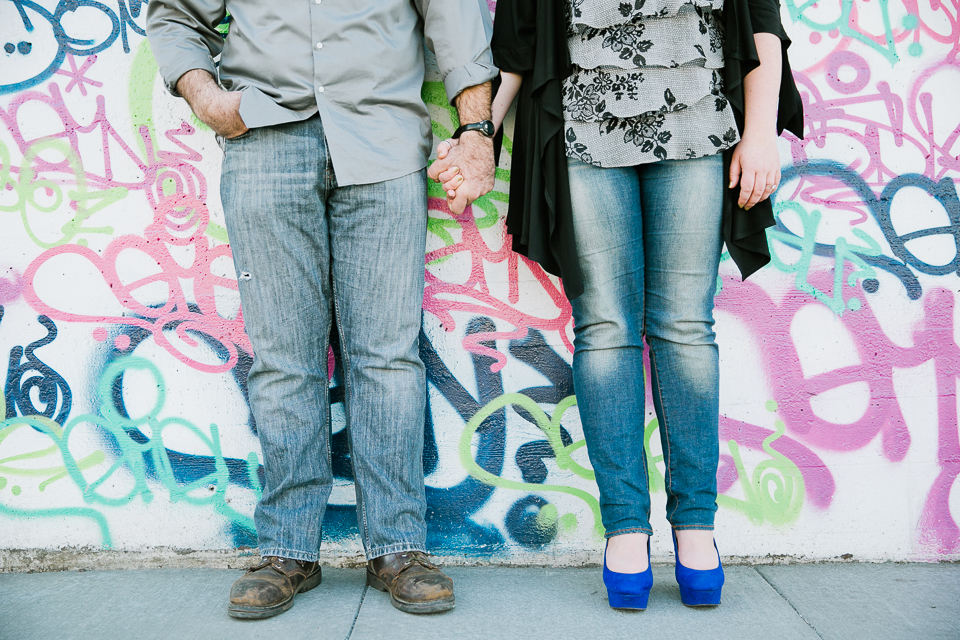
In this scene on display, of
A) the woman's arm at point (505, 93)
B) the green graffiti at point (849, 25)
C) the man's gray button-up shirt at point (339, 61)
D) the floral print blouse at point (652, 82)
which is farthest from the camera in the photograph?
the green graffiti at point (849, 25)

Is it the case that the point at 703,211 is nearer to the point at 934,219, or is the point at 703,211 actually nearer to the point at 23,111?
the point at 934,219

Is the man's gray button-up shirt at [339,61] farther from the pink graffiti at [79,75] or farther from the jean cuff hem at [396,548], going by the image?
the jean cuff hem at [396,548]

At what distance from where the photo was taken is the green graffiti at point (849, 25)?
197 cm

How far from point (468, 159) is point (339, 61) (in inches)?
16.0

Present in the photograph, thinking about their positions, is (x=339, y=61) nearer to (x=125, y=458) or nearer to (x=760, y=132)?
(x=760, y=132)

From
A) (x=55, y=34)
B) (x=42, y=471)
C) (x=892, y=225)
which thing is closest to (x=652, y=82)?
(x=892, y=225)

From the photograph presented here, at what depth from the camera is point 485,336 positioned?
6.63 ft

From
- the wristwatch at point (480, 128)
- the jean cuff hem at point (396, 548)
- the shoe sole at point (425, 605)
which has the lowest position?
the shoe sole at point (425, 605)

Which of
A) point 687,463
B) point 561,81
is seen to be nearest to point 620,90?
point 561,81

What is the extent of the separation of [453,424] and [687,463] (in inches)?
28.0

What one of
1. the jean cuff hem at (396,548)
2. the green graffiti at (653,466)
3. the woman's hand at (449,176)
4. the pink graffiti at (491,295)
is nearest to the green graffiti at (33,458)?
A: the jean cuff hem at (396,548)

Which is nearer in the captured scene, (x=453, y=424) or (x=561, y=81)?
(x=561, y=81)

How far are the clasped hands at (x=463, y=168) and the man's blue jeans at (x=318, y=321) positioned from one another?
90mm

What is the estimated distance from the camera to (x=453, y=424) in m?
2.03
